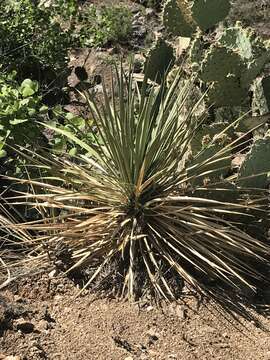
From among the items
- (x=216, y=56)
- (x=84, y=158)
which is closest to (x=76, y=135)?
(x=84, y=158)

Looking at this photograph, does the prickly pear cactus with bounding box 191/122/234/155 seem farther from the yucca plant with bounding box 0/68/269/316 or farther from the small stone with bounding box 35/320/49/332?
the small stone with bounding box 35/320/49/332

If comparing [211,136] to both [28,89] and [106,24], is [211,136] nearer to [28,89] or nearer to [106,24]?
[28,89]

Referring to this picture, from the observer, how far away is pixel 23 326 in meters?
3.15

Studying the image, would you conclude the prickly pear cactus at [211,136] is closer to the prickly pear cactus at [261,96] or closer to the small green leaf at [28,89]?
the prickly pear cactus at [261,96]

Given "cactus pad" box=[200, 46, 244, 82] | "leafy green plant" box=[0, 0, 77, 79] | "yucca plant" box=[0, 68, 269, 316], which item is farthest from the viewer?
"leafy green plant" box=[0, 0, 77, 79]

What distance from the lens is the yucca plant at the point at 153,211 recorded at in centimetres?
366

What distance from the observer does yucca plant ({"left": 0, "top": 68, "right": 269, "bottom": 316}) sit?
12.0ft

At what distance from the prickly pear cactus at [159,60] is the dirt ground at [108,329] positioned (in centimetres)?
162

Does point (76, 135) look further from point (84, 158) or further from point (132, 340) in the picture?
point (132, 340)

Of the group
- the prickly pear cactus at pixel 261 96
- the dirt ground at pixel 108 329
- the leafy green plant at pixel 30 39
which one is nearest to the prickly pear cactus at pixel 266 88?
the prickly pear cactus at pixel 261 96

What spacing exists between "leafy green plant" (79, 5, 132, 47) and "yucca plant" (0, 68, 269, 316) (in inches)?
107

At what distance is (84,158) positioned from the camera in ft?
13.3

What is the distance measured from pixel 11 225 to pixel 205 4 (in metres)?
1.85

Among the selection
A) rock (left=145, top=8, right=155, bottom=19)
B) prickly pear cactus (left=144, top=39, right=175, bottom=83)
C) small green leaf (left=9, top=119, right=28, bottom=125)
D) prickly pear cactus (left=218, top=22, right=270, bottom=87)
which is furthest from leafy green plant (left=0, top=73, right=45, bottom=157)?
rock (left=145, top=8, right=155, bottom=19)
